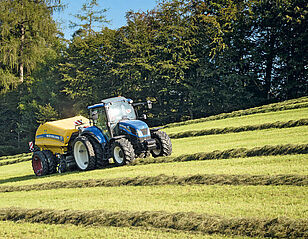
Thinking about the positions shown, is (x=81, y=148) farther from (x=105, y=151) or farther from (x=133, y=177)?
(x=133, y=177)

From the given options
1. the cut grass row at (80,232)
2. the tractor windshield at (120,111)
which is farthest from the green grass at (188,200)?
the tractor windshield at (120,111)

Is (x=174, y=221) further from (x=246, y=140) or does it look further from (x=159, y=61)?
(x=159, y=61)

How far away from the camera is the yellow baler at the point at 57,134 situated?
1449 centimetres

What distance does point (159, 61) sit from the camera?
111 feet

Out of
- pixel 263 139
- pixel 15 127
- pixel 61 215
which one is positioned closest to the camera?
pixel 61 215

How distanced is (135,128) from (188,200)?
5.29 meters

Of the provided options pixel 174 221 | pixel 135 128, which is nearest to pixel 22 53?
pixel 135 128

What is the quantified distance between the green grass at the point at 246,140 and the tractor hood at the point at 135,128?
52.8 inches

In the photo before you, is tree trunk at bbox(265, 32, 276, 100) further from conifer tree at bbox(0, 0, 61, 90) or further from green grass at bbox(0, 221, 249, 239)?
green grass at bbox(0, 221, 249, 239)

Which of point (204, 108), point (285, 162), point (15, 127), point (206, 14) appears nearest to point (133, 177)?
point (285, 162)

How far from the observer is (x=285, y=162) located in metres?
9.20

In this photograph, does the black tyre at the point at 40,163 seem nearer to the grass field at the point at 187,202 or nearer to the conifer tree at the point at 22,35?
the grass field at the point at 187,202

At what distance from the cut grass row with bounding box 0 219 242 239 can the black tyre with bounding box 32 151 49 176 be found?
6.16 m

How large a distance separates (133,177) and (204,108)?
22.9 metres
